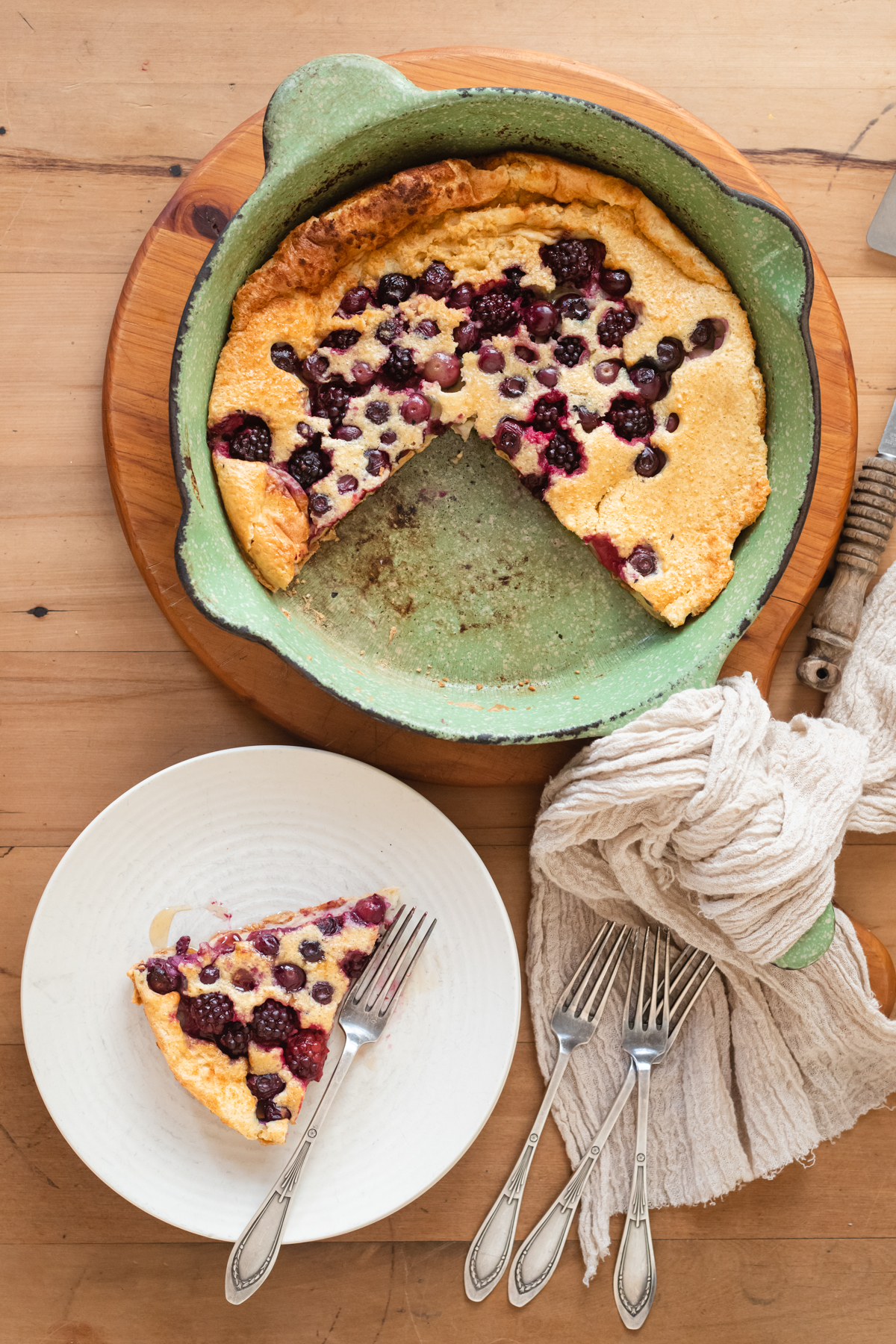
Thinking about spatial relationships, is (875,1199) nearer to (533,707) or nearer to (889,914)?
(889,914)

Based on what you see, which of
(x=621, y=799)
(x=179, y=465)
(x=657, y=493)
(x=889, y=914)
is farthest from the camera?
(x=889, y=914)

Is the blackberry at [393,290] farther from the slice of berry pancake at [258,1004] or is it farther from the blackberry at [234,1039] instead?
the blackberry at [234,1039]

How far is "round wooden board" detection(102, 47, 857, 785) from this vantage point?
6.72ft

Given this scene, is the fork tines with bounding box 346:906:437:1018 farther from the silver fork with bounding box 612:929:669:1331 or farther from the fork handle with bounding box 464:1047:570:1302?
the silver fork with bounding box 612:929:669:1331

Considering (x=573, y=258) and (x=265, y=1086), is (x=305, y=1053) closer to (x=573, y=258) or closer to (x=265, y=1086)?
(x=265, y=1086)

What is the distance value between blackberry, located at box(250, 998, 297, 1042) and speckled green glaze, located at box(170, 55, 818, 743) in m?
0.76

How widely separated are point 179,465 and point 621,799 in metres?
1.15

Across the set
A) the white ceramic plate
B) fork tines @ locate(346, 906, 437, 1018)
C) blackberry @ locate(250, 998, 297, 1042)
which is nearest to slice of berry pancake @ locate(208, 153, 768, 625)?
the white ceramic plate

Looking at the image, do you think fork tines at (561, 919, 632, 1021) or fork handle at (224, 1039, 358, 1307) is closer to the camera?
fork handle at (224, 1039, 358, 1307)

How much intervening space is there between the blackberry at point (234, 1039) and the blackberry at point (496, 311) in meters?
1.72

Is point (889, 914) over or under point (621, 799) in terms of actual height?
under

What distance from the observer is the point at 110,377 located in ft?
6.73

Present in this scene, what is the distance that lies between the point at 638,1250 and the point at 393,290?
2.39 m

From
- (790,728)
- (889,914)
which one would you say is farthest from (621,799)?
(889,914)
